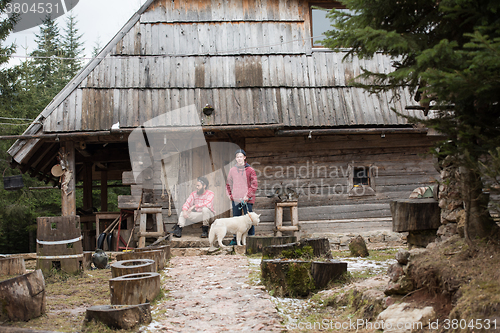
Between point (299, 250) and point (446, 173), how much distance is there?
7.02ft

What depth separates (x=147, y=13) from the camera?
10664 millimetres

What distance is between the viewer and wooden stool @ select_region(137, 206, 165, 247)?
30.0 ft

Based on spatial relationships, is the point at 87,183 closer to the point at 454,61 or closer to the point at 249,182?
the point at 249,182

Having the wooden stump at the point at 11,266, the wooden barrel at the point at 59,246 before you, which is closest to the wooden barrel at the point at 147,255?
the wooden barrel at the point at 59,246

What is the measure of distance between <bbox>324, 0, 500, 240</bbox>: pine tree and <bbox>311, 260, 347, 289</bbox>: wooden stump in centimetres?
176

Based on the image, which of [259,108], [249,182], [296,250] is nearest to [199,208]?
[249,182]

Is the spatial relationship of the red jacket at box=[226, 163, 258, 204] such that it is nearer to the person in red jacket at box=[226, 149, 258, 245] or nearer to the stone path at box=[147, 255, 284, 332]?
the person in red jacket at box=[226, 149, 258, 245]

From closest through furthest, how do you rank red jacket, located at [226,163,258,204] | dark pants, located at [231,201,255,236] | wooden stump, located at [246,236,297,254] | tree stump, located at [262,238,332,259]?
tree stump, located at [262,238,332,259]
wooden stump, located at [246,236,297,254]
red jacket, located at [226,163,258,204]
dark pants, located at [231,201,255,236]

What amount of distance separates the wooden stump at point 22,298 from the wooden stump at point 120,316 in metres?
0.79

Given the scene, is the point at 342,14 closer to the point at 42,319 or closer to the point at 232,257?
the point at 42,319

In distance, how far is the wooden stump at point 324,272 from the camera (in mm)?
4840

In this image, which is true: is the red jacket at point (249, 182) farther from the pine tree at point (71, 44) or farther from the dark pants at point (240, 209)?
the pine tree at point (71, 44)

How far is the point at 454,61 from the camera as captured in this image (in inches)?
118

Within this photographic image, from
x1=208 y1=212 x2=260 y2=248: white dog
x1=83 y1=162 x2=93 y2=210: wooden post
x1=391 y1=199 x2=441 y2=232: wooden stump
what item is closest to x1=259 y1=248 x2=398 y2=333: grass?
x1=391 y1=199 x2=441 y2=232: wooden stump
